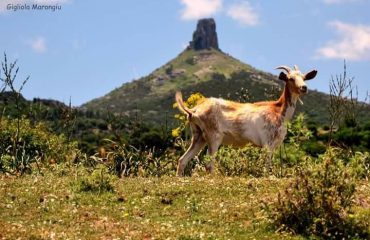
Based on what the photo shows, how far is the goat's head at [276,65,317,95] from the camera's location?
16.5 meters

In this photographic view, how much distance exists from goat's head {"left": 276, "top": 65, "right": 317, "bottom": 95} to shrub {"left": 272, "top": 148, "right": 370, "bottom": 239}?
5.70 meters

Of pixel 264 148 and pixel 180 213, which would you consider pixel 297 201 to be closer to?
pixel 180 213

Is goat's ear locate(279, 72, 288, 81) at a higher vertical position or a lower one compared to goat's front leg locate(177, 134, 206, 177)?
higher

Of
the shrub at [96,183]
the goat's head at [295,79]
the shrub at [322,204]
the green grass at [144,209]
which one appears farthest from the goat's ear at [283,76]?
the shrub at [322,204]

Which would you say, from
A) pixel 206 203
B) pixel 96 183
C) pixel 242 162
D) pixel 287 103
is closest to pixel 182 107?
pixel 242 162

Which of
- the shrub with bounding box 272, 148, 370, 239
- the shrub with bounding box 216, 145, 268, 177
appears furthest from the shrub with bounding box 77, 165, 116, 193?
the shrub with bounding box 272, 148, 370, 239

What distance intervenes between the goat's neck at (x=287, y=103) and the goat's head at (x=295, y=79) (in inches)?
4.3

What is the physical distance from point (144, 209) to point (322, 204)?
134 inches

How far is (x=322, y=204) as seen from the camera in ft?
34.8

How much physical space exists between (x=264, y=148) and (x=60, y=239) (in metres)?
6.54

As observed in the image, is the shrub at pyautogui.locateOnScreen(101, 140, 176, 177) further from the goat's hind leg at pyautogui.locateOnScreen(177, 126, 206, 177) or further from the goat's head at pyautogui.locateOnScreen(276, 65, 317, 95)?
the goat's head at pyautogui.locateOnScreen(276, 65, 317, 95)

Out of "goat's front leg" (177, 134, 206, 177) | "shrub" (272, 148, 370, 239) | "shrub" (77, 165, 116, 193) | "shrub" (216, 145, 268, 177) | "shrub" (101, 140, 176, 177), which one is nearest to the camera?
"shrub" (272, 148, 370, 239)

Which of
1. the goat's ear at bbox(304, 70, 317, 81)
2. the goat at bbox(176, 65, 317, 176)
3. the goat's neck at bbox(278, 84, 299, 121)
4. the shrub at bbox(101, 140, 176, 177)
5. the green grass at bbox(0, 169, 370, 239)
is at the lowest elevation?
the green grass at bbox(0, 169, 370, 239)

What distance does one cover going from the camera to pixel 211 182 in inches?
541
